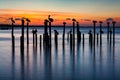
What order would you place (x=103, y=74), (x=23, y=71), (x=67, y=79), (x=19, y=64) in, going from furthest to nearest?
(x=19, y=64)
(x=23, y=71)
(x=103, y=74)
(x=67, y=79)

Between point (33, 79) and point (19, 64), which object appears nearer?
point (33, 79)

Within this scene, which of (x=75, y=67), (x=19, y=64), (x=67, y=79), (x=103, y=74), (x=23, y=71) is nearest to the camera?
(x=67, y=79)

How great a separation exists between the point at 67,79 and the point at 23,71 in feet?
10.9

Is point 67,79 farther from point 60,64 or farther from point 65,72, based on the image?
point 60,64

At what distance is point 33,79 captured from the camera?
1568 centimetres

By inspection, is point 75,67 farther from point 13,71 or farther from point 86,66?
point 13,71

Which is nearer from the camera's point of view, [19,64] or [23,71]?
[23,71]

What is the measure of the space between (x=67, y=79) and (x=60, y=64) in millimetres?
5724

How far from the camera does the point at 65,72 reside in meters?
17.8

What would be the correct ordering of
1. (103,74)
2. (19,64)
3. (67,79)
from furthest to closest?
1. (19,64)
2. (103,74)
3. (67,79)

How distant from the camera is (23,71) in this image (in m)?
18.2

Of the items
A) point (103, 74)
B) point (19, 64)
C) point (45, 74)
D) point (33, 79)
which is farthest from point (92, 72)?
point (19, 64)

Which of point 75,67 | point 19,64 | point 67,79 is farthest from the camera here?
point 19,64

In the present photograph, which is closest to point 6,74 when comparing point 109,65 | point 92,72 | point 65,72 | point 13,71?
point 13,71
